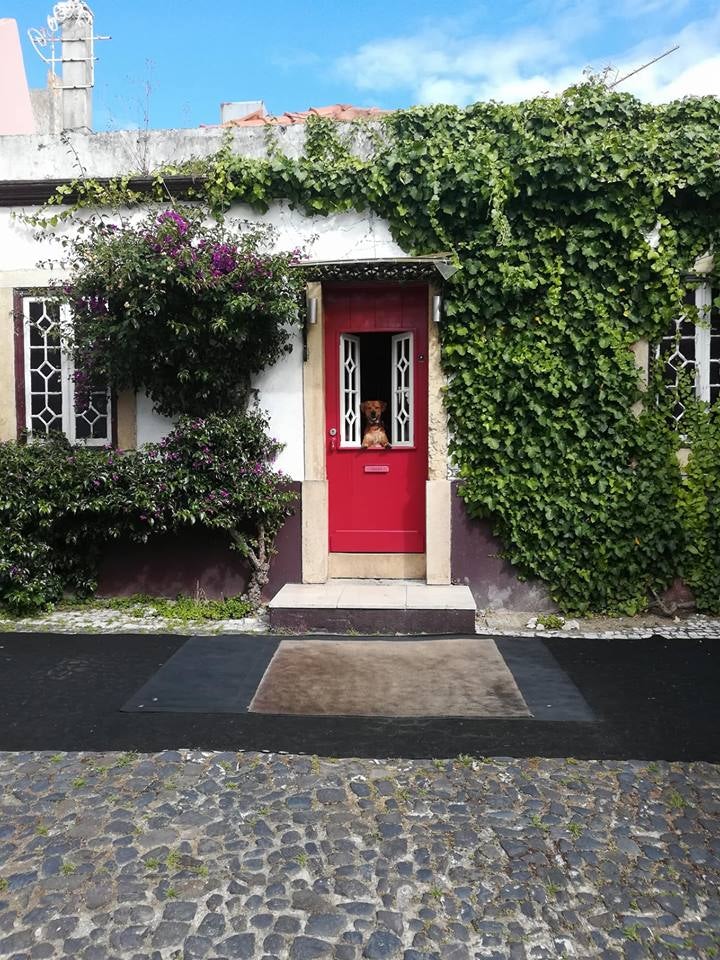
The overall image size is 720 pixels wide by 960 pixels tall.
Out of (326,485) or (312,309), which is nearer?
(312,309)

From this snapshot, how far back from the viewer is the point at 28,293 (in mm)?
7070

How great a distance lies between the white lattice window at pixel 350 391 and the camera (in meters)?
7.17

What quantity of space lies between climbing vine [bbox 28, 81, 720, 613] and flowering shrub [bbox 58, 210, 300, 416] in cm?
74

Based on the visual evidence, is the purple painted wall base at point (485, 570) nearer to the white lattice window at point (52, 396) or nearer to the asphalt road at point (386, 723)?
the asphalt road at point (386, 723)

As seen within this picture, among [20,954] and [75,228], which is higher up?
[75,228]

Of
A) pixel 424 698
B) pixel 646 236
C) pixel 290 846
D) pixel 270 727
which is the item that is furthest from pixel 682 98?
pixel 290 846

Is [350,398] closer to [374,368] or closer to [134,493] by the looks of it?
[374,368]

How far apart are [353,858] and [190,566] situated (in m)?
4.34

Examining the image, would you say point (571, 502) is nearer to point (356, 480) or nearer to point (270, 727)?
point (356, 480)

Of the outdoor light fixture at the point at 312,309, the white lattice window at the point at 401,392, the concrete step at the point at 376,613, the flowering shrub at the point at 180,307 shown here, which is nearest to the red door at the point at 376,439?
the white lattice window at the point at 401,392

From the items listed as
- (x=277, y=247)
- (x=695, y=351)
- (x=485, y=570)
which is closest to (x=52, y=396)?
(x=277, y=247)

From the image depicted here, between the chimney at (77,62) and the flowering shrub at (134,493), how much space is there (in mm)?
3616

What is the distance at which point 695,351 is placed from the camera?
263 inches

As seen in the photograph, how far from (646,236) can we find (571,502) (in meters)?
2.35
